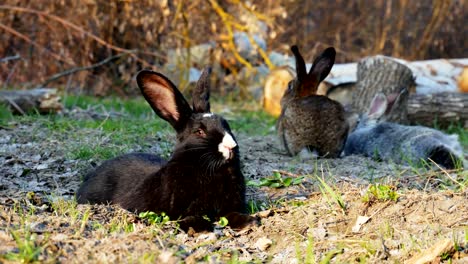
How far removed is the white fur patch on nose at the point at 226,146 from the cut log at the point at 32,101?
197 inches

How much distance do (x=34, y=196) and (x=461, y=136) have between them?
629cm

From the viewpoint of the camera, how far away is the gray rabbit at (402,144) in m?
6.92

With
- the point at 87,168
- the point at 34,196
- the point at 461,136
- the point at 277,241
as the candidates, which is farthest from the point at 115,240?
the point at 461,136

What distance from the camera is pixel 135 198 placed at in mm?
4457

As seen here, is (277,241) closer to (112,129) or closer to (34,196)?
(34,196)

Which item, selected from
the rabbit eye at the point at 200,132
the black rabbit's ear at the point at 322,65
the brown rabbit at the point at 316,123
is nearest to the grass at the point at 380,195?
the rabbit eye at the point at 200,132

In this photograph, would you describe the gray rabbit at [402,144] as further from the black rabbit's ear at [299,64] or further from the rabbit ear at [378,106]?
the black rabbit's ear at [299,64]

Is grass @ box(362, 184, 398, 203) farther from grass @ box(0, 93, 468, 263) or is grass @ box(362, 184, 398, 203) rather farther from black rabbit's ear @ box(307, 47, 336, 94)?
black rabbit's ear @ box(307, 47, 336, 94)

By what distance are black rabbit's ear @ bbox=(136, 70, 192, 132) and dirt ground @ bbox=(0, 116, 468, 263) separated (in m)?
0.67

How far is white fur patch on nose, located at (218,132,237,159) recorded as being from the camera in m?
4.15

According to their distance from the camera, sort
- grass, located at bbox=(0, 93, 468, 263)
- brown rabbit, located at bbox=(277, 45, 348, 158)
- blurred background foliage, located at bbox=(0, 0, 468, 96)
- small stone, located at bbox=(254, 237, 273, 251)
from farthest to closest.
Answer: blurred background foliage, located at bbox=(0, 0, 468, 96)
brown rabbit, located at bbox=(277, 45, 348, 158)
small stone, located at bbox=(254, 237, 273, 251)
grass, located at bbox=(0, 93, 468, 263)

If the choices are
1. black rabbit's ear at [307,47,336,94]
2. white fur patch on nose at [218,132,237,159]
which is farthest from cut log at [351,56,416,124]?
white fur patch on nose at [218,132,237,159]

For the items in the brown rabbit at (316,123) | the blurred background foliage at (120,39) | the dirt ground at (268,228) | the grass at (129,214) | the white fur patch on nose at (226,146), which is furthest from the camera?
the blurred background foliage at (120,39)

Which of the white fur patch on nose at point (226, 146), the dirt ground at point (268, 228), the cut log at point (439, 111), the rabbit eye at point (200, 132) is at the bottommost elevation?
the cut log at point (439, 111)
